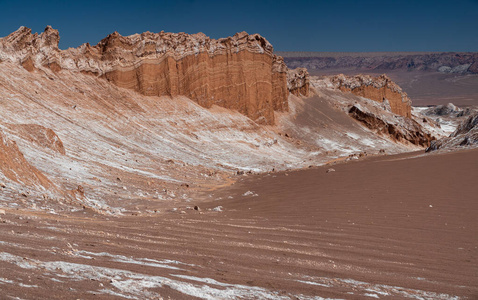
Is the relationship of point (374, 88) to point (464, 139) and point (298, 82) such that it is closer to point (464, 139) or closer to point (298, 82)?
point (298, 82)

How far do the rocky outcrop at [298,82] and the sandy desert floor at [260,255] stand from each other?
44.7m

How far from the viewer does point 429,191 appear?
35.1ft

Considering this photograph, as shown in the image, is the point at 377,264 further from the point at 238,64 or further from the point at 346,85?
the point at 346,85

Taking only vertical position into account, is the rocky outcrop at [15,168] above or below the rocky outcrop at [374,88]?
below

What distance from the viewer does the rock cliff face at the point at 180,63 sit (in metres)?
28.0

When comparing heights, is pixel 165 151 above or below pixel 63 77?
below

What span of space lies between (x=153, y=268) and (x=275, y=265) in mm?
1418

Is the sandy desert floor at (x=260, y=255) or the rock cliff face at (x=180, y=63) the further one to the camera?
the rock cliff face at (x=180, y=63)

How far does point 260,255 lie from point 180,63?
104 feet

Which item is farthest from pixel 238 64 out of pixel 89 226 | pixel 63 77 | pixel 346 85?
pixel 89 226

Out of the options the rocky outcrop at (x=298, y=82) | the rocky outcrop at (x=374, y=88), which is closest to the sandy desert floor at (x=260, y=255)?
the rocky outcrop at (x=298, y=82)

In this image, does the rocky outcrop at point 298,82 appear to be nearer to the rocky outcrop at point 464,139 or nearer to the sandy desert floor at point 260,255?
the rocky outcrop at point 464,139

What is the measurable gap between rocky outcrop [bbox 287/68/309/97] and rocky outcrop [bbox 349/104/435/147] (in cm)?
606

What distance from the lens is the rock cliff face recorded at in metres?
28.0
